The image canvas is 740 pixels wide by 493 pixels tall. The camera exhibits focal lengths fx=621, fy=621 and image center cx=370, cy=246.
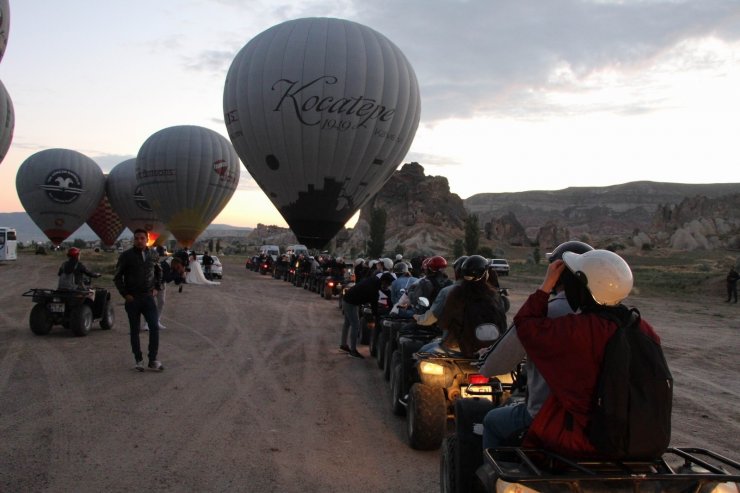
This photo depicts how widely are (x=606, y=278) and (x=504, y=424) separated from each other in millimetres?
1050

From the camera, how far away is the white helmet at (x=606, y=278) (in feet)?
9.03

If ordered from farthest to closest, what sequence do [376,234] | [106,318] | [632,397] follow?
[376,234]
[106,318]
[632,397]

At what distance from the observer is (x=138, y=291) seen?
9.39 m

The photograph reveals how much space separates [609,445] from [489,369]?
88 cm

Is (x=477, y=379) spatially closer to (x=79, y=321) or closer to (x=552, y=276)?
(x=552, y=276)

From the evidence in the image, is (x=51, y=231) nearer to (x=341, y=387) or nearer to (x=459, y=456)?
(x=341, y=387)

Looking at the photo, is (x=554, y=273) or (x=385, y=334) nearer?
(x=554, y=273)

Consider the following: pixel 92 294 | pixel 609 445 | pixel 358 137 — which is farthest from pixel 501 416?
pixel 358 137

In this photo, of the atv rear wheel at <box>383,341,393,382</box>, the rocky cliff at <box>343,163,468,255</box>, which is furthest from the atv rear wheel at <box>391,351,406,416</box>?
the rocky cliff at <box>343,163,468,255</box>

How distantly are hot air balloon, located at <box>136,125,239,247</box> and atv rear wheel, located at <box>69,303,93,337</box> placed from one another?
2868cm

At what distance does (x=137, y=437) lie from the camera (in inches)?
244

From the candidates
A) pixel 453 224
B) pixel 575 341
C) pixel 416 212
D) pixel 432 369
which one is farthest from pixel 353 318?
pixel 453 224

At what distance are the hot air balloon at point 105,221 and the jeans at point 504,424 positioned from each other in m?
58.7

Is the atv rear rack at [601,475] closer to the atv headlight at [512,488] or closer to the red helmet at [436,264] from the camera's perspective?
the atv headlight at [512,488]
